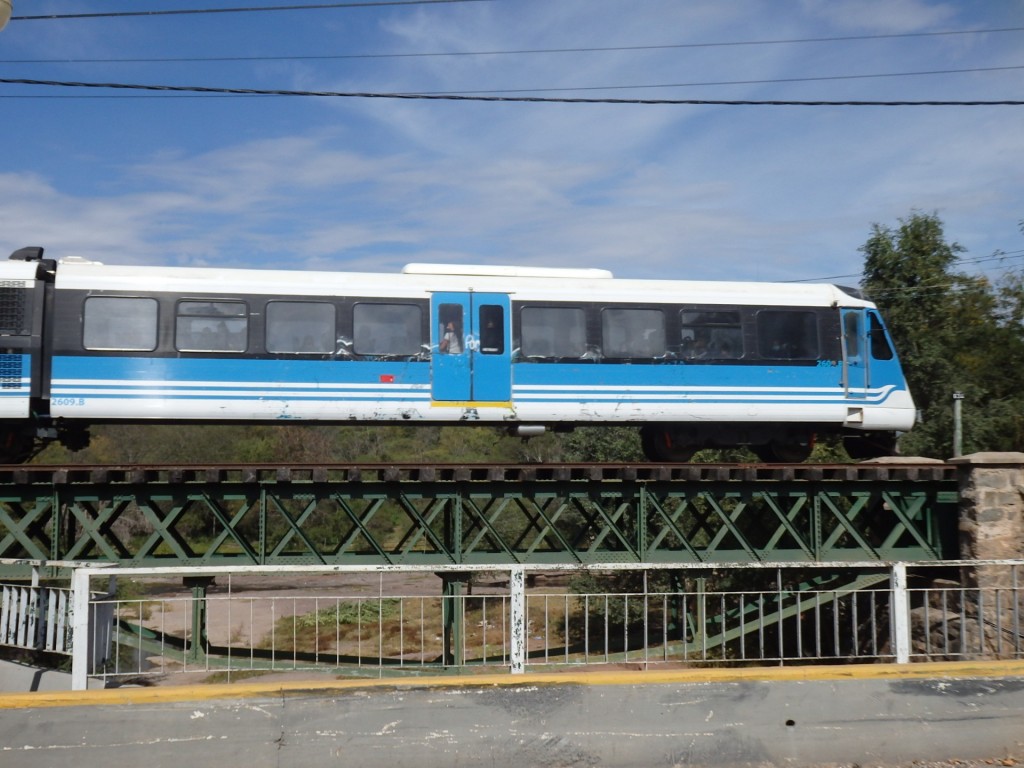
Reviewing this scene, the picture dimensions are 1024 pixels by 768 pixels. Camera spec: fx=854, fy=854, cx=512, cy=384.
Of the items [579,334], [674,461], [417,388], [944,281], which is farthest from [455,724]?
[944,281]

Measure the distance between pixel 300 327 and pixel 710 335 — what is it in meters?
6.31

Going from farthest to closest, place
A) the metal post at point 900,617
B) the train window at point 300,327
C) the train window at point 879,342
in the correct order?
the train window at point 879,342 < the train window at point 300,327 < the metal post at point 900,617

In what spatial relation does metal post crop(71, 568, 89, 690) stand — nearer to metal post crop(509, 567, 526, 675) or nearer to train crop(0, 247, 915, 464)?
metal post crop(509, 567, 526, 675)

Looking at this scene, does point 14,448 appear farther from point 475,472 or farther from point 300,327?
point 475,472

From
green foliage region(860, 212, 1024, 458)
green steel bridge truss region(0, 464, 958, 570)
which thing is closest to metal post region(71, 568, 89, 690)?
green steel bridge truss region(0, 464, 958, 570)

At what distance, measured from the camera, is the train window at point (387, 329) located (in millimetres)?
12625

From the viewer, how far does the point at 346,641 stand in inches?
1265

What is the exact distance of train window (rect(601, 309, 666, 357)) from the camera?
1321 centimetres

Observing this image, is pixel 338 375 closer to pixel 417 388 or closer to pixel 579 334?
pixel 417 388

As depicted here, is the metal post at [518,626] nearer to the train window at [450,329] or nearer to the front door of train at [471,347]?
the front door of train at [471,347]

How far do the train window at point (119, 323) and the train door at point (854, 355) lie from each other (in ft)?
34.9

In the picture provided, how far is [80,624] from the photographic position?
684 cm

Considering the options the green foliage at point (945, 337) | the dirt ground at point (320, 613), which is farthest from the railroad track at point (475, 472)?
the green foliage at point (945, 337)

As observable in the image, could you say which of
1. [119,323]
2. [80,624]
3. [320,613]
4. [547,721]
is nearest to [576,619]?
[320,613]
